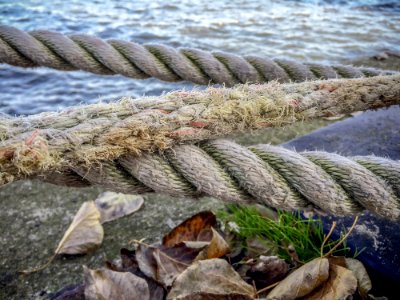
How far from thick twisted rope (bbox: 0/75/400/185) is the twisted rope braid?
4cm

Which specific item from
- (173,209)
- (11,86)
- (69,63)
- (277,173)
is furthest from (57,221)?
(11,86)

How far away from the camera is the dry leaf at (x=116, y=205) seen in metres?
1.57

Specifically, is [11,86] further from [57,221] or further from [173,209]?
[173,209]

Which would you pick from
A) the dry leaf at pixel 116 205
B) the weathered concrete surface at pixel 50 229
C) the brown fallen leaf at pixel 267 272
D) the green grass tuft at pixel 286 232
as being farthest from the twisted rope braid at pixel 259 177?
the dry leaf at pixel 116 205

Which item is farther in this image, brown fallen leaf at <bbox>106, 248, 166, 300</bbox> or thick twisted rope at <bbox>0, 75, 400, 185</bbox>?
brown fallen leaf at <bbox>106, 248, 166, 300</bbox>

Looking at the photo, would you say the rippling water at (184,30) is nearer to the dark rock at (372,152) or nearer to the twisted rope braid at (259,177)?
the dark rock at (372,152)

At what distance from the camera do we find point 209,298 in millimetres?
883

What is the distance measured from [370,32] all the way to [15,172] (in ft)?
13.9

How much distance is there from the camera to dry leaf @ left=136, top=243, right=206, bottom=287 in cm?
106

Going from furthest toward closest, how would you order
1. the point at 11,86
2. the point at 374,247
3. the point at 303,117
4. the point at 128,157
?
the point at 11,86
the point at 374,247
the point at 303,117
the point at 128,157

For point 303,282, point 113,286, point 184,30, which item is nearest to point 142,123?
point 113,286

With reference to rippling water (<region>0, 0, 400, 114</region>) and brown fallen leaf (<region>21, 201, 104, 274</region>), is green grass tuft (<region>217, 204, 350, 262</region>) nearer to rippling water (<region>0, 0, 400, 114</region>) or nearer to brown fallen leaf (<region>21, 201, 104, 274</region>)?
brown fallen leaf (<region>21, 201, 104, 274</region>)

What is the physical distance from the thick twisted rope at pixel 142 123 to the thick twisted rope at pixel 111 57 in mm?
563

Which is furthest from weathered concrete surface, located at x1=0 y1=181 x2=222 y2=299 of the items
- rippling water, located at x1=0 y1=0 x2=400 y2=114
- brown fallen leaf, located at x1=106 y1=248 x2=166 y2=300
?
rippling water, located at x1=0 y1=0 x2=400 y2=114
